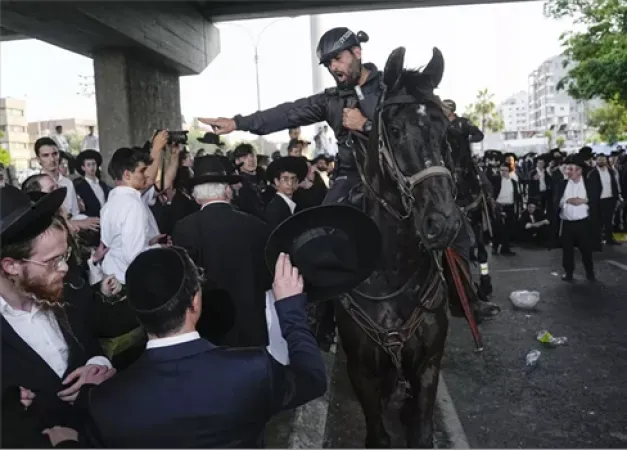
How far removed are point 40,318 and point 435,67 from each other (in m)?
2.53

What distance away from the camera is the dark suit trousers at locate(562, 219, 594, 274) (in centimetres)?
1120

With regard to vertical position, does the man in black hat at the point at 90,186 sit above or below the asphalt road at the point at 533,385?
above

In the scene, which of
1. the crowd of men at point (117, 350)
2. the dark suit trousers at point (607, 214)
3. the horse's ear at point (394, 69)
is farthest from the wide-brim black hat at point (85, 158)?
the dark suit trousers at point (607, 214)

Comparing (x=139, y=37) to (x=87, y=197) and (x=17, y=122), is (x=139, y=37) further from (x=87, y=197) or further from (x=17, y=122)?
(x=17, y=122)

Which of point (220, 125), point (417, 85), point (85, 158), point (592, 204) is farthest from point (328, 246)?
point (592, 204)

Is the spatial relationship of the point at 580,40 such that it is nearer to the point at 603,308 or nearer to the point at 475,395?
the point at 603,308

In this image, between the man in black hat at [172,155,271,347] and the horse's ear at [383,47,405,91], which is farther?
the man in black hat at [172,155,271,347]

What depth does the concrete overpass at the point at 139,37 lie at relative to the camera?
35.9 ft

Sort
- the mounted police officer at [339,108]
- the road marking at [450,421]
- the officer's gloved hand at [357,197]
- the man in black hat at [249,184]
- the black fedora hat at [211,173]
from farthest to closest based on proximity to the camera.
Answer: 1. the man in black hat at [249,184]
2. the road marking at [450,421]
3. the black fedora hat at [211,173]
4. the mounted police officer at [339,108]
5. the officer's gloved hand at [357,197]

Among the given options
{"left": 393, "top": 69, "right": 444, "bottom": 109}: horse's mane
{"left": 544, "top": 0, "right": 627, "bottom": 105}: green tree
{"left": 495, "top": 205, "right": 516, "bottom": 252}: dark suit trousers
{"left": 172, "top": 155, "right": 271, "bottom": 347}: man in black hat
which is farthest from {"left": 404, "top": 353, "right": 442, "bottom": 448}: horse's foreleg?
{"left": 544, "top": 0, "right": 627, "bottom": 105}: green tree

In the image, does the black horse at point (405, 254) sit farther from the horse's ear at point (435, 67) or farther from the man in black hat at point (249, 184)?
the man in black hat at point (249, 184)

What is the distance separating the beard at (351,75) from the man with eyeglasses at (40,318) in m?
2.23

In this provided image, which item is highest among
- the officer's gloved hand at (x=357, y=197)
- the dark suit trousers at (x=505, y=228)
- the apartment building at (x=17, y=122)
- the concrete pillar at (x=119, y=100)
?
the apartment building at (x=17, y=122)

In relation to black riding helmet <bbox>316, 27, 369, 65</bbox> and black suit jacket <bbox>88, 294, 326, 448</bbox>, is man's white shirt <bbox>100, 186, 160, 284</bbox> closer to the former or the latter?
black riding helmet <bbox>316, 27, 369, 65</bbox>
